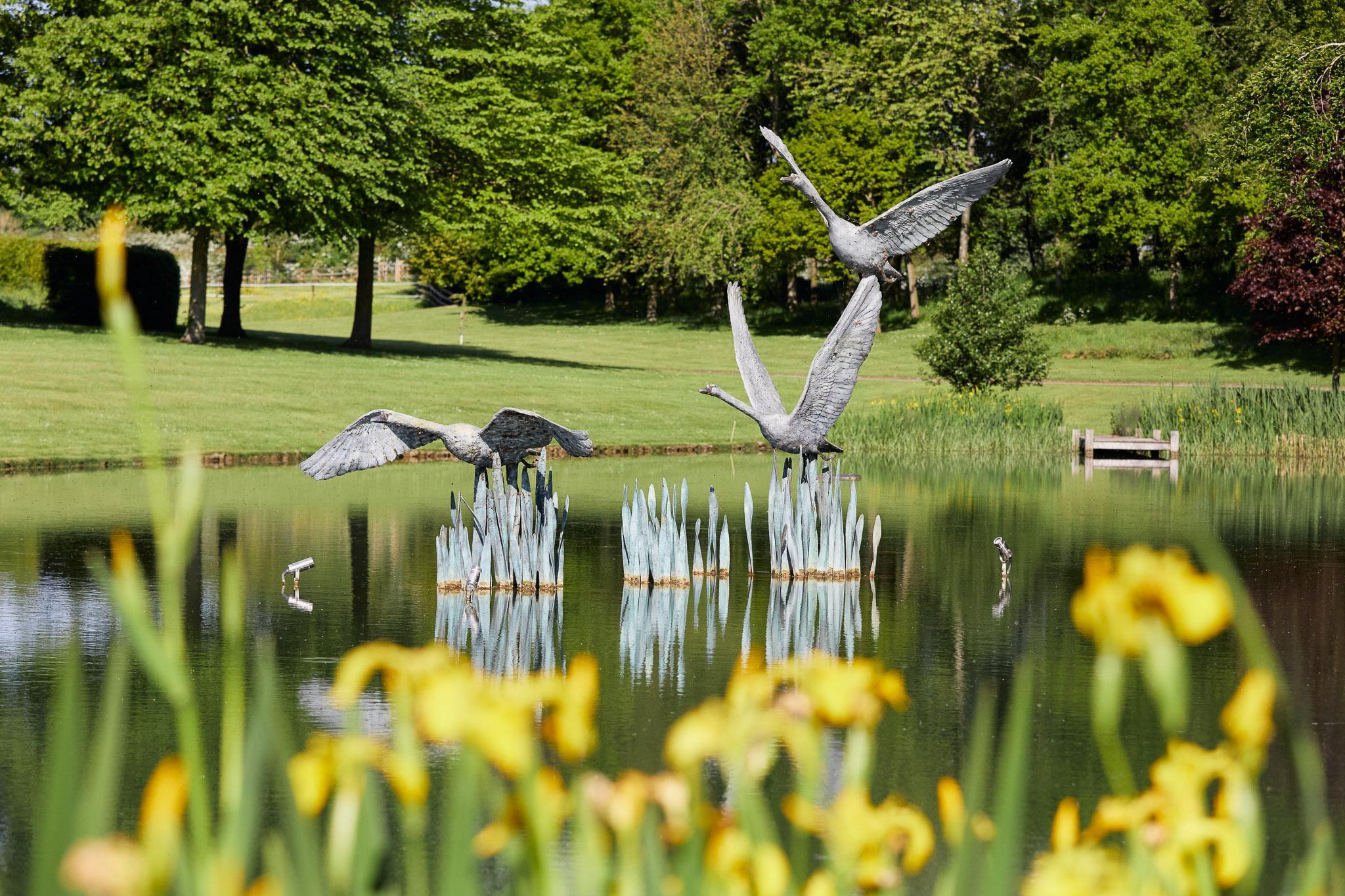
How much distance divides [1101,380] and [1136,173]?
1048cm

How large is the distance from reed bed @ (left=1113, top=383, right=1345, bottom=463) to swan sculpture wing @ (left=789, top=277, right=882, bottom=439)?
1527 cm

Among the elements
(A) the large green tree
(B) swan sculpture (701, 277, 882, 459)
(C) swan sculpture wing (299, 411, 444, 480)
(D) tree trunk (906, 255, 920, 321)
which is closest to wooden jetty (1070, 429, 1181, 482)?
(B) swan sculpture (701, 277, 882, 459)

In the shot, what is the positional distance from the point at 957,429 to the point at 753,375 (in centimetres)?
1517

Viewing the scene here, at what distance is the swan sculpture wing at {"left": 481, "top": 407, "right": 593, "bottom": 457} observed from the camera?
1112cm

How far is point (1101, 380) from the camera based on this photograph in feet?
129

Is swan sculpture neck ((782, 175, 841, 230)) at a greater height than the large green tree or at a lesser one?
lesser

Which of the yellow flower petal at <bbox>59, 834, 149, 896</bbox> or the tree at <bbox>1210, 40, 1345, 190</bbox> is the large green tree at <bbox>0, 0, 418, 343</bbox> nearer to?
the tree at <bbox>1210, 40, 1345, 190</bbox>

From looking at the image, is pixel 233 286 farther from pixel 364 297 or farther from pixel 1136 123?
pixel 1136 123

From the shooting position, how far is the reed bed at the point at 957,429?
89.8ft

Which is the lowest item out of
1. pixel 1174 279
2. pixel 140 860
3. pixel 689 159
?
pixel 140 860

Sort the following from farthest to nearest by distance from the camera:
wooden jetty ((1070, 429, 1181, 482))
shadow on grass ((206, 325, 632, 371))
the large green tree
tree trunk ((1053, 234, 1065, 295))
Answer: tree trunk ((1053, 234, 1065, 295)) → shadow on grass ((206, 325, 632, 371)) → the large green tree → wooden jetty ((1070, 429, 1181, 482))

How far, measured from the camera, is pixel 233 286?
129 feet

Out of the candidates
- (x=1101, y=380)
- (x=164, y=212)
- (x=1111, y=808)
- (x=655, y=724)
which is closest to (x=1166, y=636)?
(x=1111, y=808)

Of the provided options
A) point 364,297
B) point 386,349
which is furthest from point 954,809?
point 364,297
